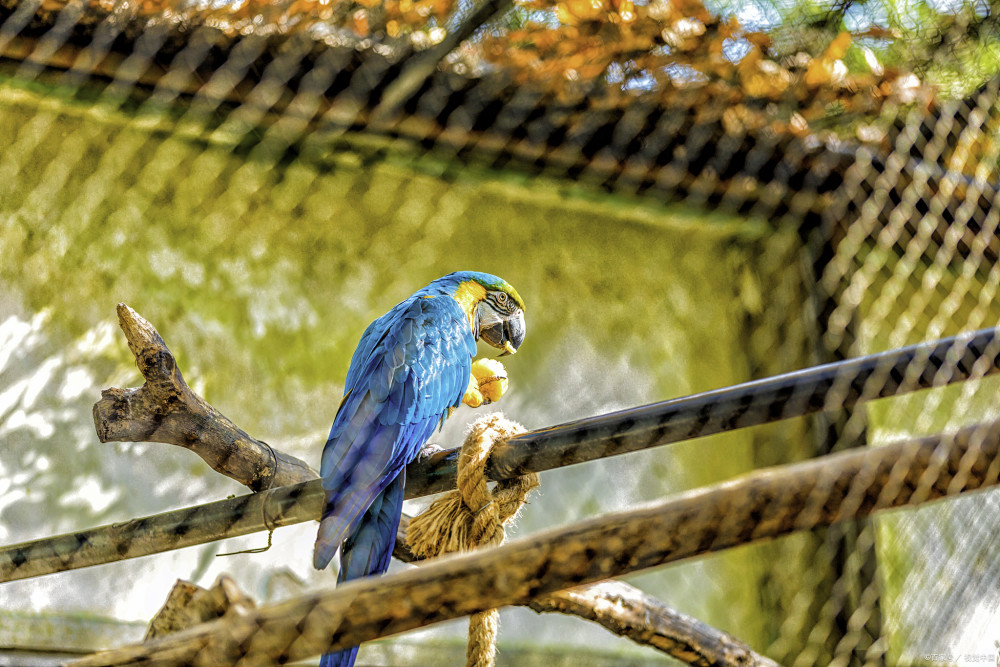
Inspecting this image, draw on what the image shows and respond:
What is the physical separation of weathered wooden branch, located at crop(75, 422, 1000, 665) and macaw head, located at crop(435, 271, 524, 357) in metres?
1.02

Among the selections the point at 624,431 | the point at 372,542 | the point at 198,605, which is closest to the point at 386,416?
the point at 372,542

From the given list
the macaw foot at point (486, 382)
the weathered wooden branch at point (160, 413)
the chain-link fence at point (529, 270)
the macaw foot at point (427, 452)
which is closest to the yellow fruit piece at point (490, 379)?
the macaw foot at point (486, 382)

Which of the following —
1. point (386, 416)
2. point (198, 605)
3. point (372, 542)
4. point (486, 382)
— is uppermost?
point (486, 382)

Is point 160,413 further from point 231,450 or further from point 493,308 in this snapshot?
point 493,308

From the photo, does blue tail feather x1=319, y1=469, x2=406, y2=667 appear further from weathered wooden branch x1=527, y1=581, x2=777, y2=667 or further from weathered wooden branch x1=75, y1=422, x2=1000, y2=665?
weathered wooden branch x1=75, y1=422, x2=1000, y2=665

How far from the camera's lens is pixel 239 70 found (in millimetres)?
1364

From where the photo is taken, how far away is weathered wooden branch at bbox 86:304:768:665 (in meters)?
0.89

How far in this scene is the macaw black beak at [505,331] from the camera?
146 cm

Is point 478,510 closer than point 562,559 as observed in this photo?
No

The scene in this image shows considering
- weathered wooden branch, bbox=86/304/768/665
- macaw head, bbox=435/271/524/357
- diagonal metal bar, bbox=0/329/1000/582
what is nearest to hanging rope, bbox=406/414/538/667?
diagonal metal bar, bbox=0/329/1000/582

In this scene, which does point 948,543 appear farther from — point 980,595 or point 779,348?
point 779,348

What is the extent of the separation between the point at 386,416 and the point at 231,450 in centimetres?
19

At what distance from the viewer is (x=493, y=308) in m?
1.46

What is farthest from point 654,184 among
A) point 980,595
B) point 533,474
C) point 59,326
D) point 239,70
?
point 980,595
